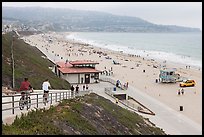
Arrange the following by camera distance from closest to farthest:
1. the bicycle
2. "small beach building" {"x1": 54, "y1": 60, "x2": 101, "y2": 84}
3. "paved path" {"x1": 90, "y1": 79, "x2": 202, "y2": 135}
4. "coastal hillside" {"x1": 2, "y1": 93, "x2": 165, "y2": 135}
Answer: "coastal hillside" {"x1": 2, "y1": 93, "x2": 165, "y2": 135}
the bicycle
"paved path" {"x1": 90, "y1": 79, "x2": 202, "y2": 135}
"small beach building" {"x1": 54, "y1": 60, "x2": 101, "y2": 84}

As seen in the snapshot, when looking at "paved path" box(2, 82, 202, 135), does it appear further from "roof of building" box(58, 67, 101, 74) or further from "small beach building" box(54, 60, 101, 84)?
"roof of building" box(58, 67, 101, 74)

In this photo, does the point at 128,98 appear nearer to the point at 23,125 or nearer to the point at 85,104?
the point at 85,104

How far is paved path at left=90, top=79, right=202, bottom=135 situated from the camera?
74.8ft

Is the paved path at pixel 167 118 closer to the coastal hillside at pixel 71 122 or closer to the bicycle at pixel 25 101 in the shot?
the coastal hillside at pixel 71 122

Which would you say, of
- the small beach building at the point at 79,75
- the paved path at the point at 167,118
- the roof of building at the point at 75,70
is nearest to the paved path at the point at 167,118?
the paved path at the point at 167,118

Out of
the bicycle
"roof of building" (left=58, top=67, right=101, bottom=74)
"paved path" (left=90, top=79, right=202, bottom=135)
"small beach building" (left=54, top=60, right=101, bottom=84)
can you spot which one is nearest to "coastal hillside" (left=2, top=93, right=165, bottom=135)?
the bicycle

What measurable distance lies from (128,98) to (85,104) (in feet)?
52.1

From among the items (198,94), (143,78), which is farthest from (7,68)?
(143,78)

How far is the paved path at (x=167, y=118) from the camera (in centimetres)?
2280

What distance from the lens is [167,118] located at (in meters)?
26.0

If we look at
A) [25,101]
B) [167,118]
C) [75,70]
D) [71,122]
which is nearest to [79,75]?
[75,70]

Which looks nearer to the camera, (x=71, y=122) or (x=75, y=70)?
(x=71, y=122)

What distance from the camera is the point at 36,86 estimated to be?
25234mm

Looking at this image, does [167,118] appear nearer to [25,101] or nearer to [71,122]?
[71,122]
